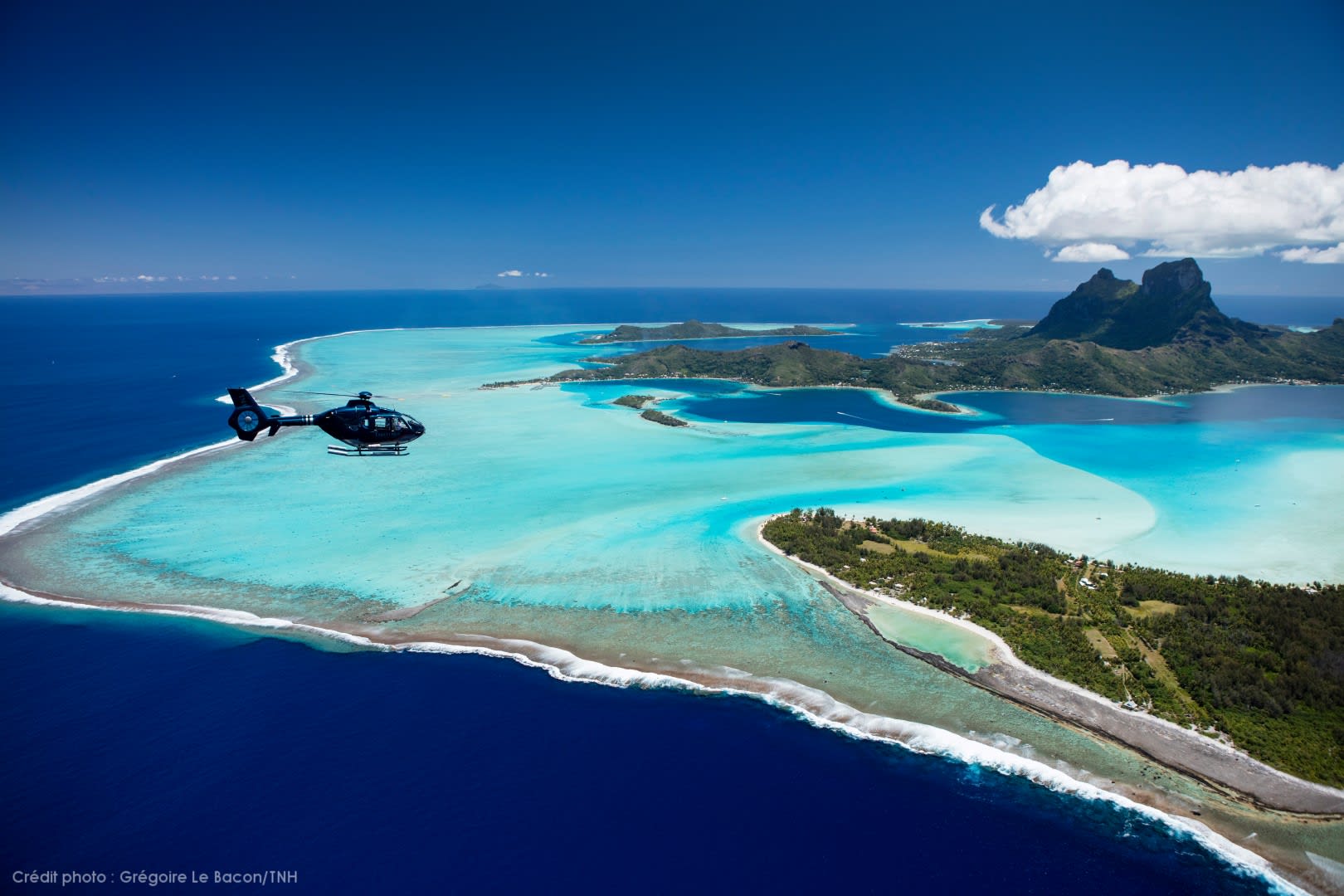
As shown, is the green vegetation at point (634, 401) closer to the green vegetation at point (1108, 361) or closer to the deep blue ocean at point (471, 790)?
the green vegetation at point (1108, 361)

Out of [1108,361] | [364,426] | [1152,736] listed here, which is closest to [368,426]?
[364,426]

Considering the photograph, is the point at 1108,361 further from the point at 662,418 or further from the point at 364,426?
the point at 364,426

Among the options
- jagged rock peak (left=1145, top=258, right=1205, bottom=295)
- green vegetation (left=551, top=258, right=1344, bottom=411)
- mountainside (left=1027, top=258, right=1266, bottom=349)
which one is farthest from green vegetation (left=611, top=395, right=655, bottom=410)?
jagged rock peak (left=1145, top=258, right=1205, bottom=295)

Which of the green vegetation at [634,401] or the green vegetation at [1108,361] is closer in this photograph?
the green vegetation at [634,401]

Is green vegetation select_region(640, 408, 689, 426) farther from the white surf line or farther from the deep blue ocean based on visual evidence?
the deep blue ocean

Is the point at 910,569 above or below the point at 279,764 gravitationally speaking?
above

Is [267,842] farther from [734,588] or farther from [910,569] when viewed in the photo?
Result: [910,569]

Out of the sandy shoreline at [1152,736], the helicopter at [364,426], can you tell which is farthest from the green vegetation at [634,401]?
the sandy shoreline at [1152,736]

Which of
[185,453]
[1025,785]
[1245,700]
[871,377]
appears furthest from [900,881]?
[871,377]
